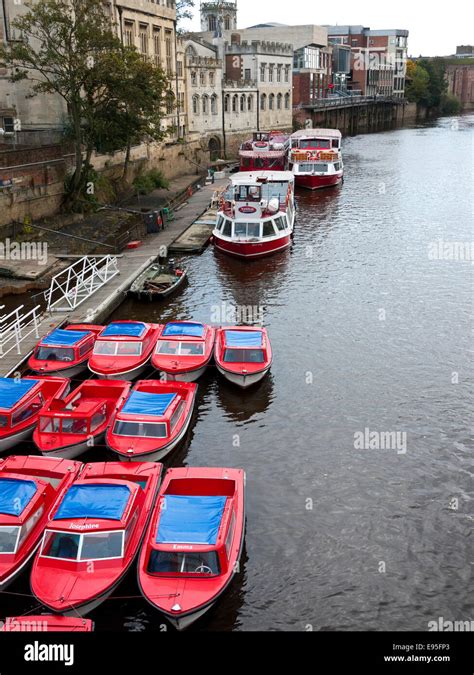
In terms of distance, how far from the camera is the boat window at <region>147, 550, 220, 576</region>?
18141 millimetres

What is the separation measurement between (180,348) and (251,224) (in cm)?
2204

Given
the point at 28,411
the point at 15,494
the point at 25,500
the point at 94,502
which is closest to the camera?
the point at 94,502

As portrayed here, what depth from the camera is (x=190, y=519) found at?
19422mm

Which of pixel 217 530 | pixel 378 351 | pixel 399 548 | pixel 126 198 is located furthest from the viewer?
pixel 126 198

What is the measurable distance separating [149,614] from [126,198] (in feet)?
163

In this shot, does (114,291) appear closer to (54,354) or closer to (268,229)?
(54,354)

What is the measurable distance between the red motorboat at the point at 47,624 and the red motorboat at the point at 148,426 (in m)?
7.49

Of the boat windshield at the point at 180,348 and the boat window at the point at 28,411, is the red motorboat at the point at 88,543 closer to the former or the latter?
the boat window at the point at 28,411

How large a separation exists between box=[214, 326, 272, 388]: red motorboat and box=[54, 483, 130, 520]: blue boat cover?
34.4 ft

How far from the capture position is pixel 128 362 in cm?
3080

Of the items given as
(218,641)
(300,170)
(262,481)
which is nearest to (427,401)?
(262,481)

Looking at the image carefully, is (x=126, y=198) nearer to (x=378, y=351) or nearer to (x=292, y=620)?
(x=378, y=351)

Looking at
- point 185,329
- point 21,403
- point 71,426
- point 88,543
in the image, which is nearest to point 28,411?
point 21,403

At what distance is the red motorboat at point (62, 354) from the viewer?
30250 millimetres
